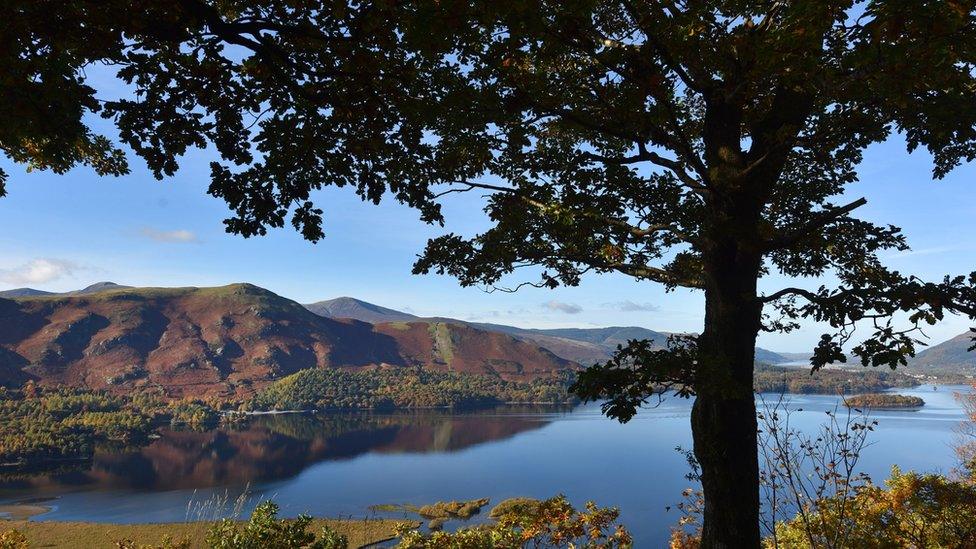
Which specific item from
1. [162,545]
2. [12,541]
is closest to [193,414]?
[12,541]

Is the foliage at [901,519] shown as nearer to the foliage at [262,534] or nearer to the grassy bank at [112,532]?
the foliage at [262,534]

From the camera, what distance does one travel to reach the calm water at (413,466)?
258 feet

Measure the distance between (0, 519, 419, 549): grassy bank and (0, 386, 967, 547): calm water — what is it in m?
5.61

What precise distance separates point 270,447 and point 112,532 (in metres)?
→ 72.3

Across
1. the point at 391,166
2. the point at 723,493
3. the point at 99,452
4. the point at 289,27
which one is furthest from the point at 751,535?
the point at 99,452

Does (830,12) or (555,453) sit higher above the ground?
(830,12)

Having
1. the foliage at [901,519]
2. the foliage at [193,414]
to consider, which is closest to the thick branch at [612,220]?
the foliage at [901,519]

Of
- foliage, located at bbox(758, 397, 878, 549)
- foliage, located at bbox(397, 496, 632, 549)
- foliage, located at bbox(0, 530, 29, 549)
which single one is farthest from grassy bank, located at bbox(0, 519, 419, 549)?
foliage, located at bbox(758, 397, 878, 549)

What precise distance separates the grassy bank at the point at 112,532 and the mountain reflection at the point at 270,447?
96.8ft

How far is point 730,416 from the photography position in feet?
20.1

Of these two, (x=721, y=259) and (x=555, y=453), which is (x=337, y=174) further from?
(x=555, y=453)

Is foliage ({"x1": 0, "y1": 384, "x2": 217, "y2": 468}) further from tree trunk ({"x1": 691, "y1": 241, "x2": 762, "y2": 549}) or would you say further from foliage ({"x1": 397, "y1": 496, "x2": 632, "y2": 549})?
tree trunk ({"x1": 691, "y1": 241, "x2": 762, "y2": 549})

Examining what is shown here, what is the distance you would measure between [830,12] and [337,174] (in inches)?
186

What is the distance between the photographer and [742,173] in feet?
20.6
